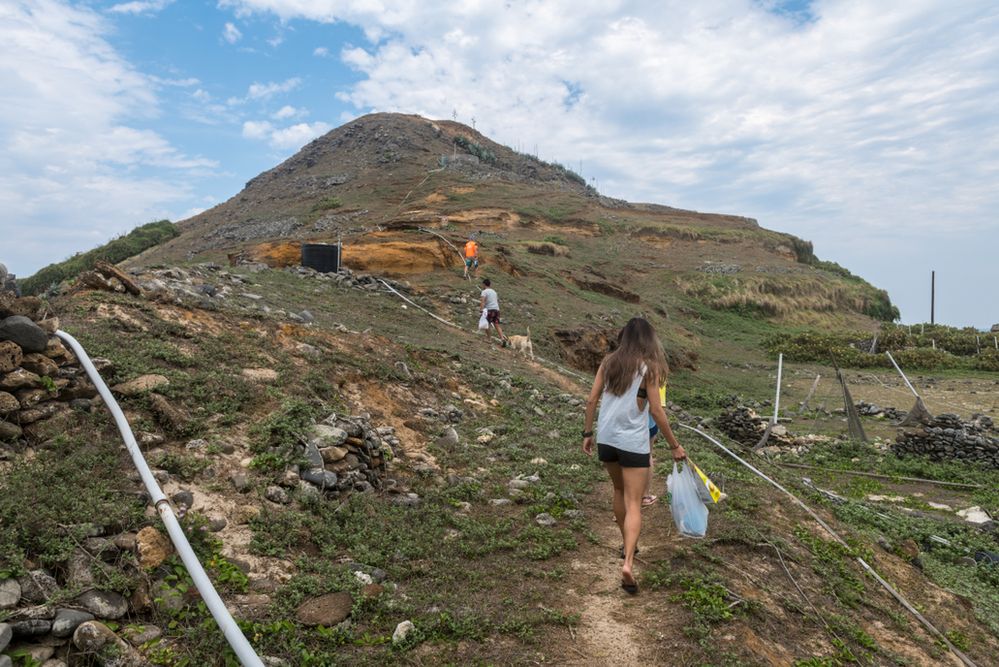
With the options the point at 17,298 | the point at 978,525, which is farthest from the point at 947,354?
the point at 17,298

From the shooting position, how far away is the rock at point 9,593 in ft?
8.06

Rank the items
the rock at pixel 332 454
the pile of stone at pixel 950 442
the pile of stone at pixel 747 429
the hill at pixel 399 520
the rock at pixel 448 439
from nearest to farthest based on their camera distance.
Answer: the hill at pixel 399 520, the rock at pixel 332 454, the rock at pixel 448 439, the pile of stone at pixel 950 442, the pile of stone at pixel 747 429

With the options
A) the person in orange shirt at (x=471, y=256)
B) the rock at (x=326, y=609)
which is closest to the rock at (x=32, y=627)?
the rock at (x=326, y=609)

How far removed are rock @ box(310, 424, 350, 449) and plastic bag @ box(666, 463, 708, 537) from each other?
8.13 feet

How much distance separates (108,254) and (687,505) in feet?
121

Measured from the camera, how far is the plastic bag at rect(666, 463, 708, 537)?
370cm

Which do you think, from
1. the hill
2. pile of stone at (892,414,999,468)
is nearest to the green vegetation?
the hill

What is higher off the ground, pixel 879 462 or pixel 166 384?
pixel 166 384

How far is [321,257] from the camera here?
1506cm

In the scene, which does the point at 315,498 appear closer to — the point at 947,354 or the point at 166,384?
the point at 166,384

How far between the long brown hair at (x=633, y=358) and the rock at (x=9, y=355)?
373 centimetres

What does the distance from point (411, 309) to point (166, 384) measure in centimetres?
940

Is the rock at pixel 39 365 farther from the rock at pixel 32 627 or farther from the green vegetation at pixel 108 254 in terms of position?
the green vegetation at pixel 108 254

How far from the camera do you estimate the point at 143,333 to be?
18.1 feet
